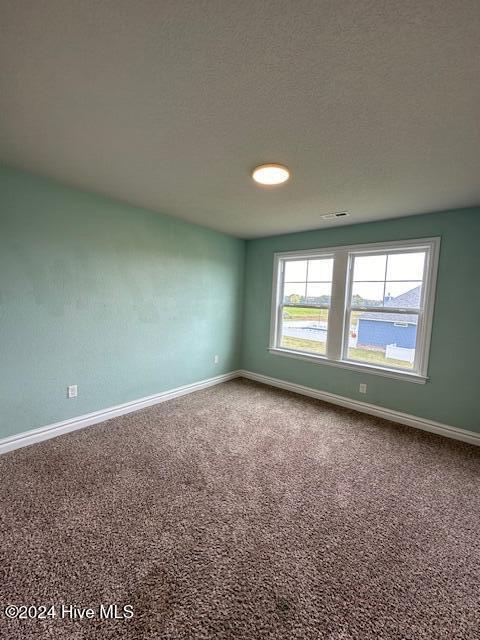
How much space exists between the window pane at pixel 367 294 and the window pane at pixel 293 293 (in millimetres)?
760

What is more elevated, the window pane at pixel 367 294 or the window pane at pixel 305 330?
the window pane at pixel 367 294

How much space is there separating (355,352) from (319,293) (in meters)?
0.96

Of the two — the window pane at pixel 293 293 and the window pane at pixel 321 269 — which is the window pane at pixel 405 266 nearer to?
the window pane at pixel 321 269

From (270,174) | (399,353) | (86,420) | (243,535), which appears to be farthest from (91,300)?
(399,353)

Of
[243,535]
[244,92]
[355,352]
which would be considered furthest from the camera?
[355,352]

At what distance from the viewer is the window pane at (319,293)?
3.86 m

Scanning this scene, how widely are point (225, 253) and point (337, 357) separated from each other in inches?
89.6

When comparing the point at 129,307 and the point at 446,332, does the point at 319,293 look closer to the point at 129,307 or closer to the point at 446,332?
the point at 446,332

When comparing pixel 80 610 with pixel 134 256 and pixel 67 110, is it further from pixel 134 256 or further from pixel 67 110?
pixel 134 256

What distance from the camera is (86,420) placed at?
9.35 feet

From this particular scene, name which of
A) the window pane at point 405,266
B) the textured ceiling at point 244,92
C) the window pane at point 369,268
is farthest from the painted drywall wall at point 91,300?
the window pane at point 405,266

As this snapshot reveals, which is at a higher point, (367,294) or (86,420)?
(367,294)

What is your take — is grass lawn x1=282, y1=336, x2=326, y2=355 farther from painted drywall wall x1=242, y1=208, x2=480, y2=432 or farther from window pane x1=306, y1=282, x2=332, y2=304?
window pane x1=306, y1=282, x2=332, y2=304

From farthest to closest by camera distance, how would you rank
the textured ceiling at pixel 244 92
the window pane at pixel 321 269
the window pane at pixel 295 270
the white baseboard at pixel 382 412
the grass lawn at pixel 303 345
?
the window pane at pixel 295 270
the grass lawn at pixel 303 345
the window pane at pixel 321 269
the white baseboard at pixel 382 412
the textured ceiling at pixel 244 92
